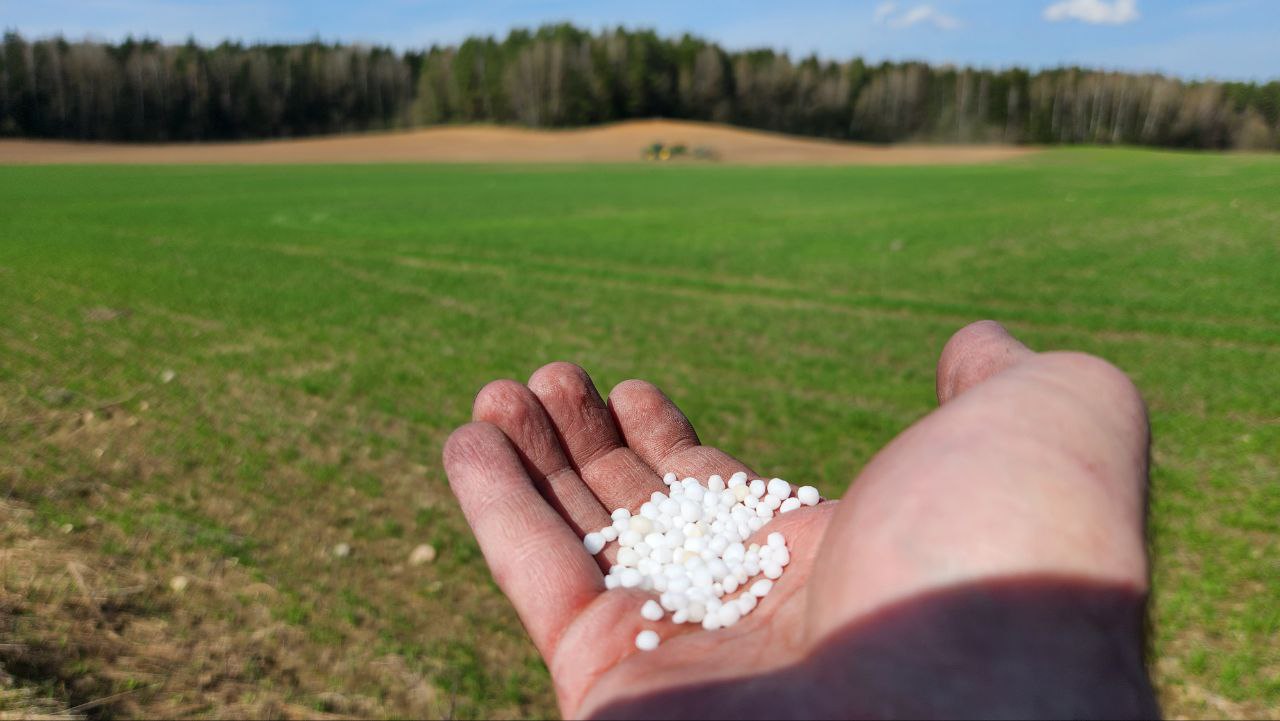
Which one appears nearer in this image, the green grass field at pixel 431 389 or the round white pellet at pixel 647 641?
the round white pellet at pixel 647 641

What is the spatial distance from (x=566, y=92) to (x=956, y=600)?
298 ft

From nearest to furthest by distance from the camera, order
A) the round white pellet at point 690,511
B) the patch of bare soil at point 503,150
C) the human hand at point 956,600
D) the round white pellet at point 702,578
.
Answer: the human hand at point 956,600 → the round white pellet at point 702,578 → the round white pellet at point 690,511 → the patch of bare soil at point 503,150

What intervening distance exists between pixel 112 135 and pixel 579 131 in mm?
41877

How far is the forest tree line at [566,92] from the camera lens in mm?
71125

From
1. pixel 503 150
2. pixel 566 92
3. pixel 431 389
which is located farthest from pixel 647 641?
pixel 566 92

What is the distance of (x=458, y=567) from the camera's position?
527 cm

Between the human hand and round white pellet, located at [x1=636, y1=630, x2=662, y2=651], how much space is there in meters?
0.02

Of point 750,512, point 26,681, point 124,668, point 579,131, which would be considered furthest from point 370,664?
point 579,131

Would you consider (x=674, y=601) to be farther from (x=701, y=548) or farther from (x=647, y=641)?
(x=701, y=548)

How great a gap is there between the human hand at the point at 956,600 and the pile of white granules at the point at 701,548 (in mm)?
94

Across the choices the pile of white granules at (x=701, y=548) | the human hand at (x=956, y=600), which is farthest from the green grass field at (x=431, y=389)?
the human hand at (x=956, y=600)

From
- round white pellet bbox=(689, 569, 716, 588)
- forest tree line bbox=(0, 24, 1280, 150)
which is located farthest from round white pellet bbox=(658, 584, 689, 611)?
forest tree line bbox=(0, 24, 1280, 150)

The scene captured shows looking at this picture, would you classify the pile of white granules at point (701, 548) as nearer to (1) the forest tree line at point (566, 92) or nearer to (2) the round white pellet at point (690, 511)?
(2) the round white pellet at point (690, 511)

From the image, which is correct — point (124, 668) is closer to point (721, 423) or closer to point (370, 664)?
point (370, 664)
